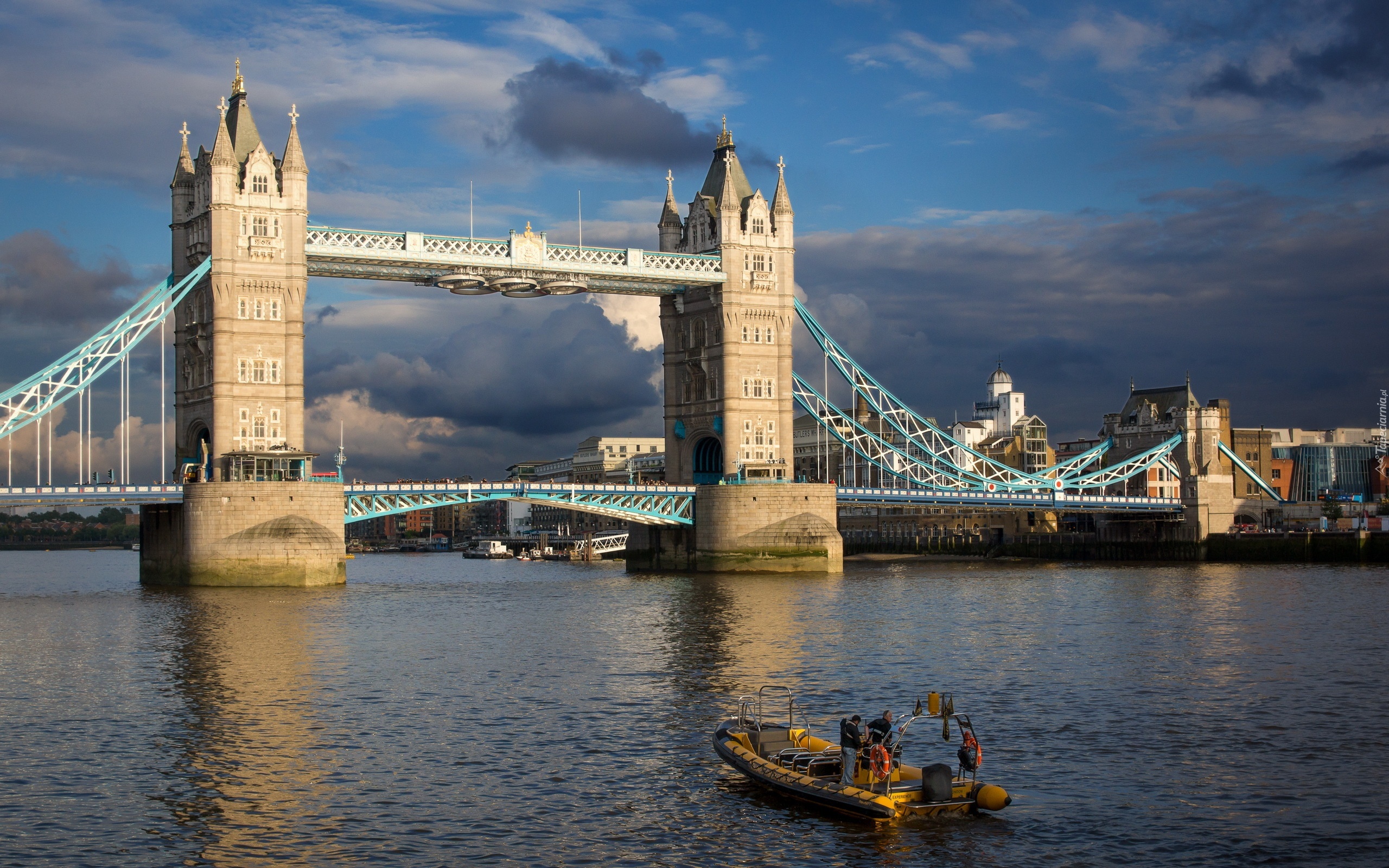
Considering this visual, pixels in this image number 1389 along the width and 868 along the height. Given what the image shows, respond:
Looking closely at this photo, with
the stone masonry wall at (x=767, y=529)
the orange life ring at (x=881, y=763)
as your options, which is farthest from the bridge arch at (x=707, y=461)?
the orange life ring at (x=881, y=763)

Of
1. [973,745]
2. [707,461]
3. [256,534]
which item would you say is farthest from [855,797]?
[707,461]

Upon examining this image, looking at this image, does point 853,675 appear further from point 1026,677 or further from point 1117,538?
point 1117,538

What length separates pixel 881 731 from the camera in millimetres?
28250

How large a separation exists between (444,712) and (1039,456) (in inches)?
5523

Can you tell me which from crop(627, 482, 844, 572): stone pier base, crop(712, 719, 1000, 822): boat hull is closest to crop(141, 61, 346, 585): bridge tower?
crop(627, 482, 844, 572): stone pier base

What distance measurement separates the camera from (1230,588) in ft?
265

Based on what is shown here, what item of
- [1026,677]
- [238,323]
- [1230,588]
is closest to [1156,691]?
[1026,677]

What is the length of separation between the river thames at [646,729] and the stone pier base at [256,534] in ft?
23.1

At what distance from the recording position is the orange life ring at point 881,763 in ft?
89.1

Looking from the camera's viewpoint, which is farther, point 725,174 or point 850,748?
point 725,174

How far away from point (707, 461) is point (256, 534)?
36.5 meters

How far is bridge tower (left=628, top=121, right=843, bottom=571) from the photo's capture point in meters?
95.7

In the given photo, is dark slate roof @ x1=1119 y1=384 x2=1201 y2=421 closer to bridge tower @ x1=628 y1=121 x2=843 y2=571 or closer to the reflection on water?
bridge tower @ x1=628 y1=121 x2=843 y2=571

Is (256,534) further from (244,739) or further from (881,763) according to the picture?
(881,763)
